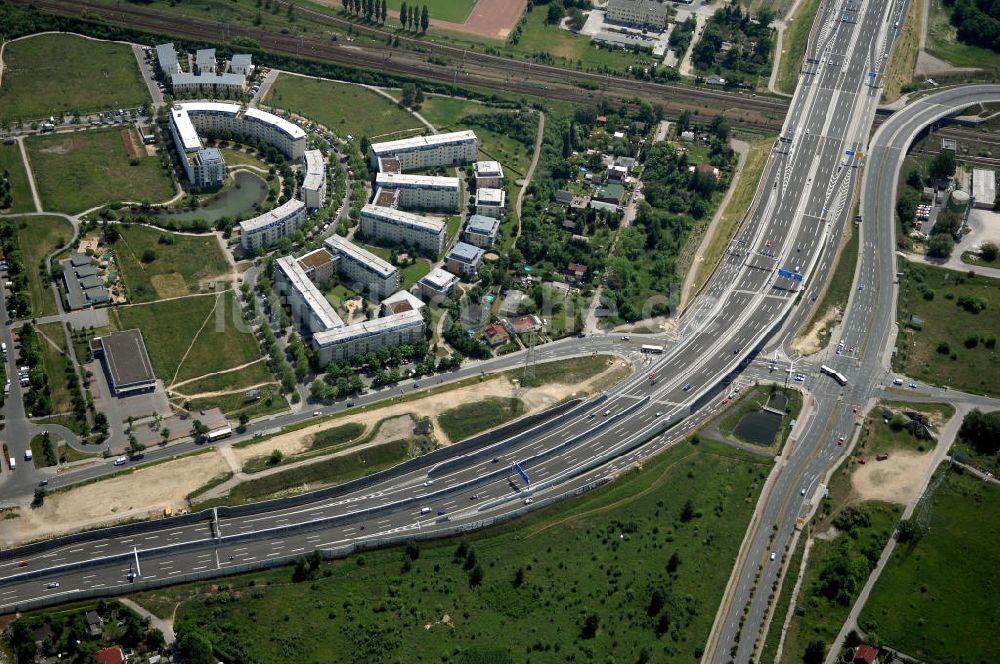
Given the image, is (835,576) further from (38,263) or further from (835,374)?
(38,263)

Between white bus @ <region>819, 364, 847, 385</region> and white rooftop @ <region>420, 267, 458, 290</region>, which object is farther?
white rooftop @ <region>420, 267, 458, 290</region>

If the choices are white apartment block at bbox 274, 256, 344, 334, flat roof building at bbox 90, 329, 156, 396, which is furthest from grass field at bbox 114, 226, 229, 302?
flat roof building at bbox 90, 329, 156, 396

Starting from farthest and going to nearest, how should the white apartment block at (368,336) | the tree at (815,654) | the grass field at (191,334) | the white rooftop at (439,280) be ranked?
1. the white rooftop at (439,280)
2. the white apartment block at (368,336)
3. the grass field at (191,334)
4. the tree at (815,654)

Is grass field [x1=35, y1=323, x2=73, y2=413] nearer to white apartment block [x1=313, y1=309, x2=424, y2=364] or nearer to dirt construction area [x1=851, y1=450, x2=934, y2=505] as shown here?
white apartment block [x1=313, y1=309, x2=424, y2=364]

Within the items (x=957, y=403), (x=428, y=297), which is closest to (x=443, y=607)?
(x=428, y=297)

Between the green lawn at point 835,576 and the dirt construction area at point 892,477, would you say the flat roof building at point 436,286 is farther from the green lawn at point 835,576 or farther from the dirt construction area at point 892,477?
the green lawn at point 835,576

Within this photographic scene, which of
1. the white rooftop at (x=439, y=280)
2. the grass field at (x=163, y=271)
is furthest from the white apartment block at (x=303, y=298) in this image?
the white rooftop at (x=439, y=280)

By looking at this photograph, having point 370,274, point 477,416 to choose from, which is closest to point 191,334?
point 370,274
